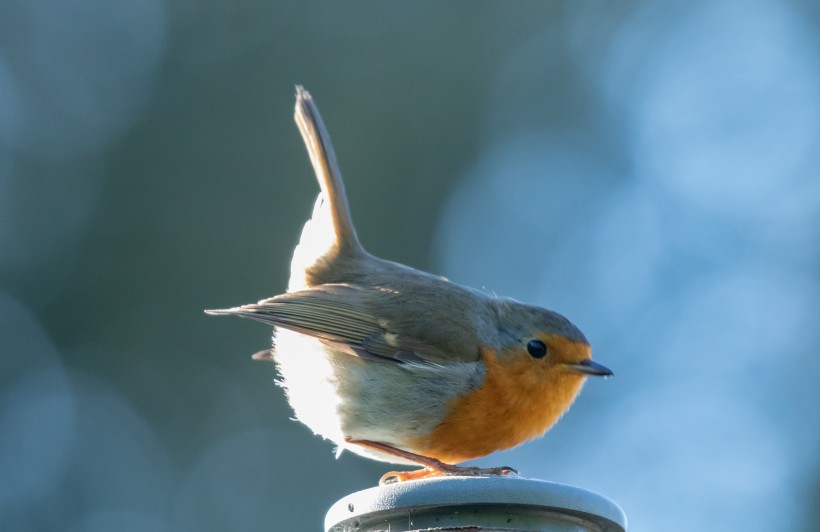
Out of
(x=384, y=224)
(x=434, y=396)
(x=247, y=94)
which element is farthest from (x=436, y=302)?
(x=247, y=94)

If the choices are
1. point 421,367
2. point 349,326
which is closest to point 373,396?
point 421,367

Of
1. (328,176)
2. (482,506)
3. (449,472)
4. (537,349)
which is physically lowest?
(482,506)

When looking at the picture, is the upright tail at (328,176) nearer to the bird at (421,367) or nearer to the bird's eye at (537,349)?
the bird at (421,367)

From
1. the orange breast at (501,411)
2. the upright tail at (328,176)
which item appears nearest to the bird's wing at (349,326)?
the orange breast at (501,411)

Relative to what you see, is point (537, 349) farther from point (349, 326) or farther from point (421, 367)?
point (349, 326)

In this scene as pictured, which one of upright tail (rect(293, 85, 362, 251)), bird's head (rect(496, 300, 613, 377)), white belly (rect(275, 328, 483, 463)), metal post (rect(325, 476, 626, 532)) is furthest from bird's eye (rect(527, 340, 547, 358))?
metal post (rect(325, 476, 626, 532))

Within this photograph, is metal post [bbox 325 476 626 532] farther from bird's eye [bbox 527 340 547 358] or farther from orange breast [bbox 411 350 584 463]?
bird's eye [bbox 527 340 547 358]

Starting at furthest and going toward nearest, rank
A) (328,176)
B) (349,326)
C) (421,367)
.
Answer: (328,176)
(349,326)
(421,367)
